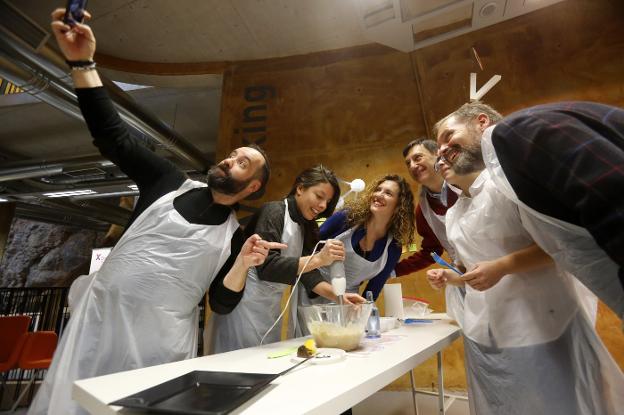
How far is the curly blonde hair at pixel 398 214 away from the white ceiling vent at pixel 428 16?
171cm

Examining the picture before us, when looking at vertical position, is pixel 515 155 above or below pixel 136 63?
below

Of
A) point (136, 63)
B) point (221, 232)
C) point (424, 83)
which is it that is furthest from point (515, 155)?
point (136, 63)

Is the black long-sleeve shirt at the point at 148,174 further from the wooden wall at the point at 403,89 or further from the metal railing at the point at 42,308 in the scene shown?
the metal railing at the point at 42,308

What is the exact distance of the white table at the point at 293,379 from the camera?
0.51 meters

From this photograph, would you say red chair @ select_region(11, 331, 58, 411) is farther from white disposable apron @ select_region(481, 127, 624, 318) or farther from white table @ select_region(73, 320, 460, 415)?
white disposable apron @ select_region(481, 127, 624, 318)

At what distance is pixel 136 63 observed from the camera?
3.50 metres

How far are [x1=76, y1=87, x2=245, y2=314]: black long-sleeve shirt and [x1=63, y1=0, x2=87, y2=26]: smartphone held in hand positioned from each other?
207mm

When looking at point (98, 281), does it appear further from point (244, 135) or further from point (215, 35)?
point (215, 35)

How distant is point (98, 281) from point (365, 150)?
9.08ft

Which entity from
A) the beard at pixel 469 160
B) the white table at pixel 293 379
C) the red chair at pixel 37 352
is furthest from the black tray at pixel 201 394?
the red chair at pixel 37 352

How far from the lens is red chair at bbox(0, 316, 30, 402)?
296cm

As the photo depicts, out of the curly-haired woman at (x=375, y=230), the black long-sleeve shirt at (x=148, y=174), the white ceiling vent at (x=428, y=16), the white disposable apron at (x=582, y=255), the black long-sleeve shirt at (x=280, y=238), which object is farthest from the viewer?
the white ceiling vent at (x=428, y=16)

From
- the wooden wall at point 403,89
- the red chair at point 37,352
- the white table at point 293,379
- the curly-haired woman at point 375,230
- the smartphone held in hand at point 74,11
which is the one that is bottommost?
the red chair at point 37,352

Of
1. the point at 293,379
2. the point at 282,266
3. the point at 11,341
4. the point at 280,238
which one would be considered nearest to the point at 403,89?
the point at 280,238
